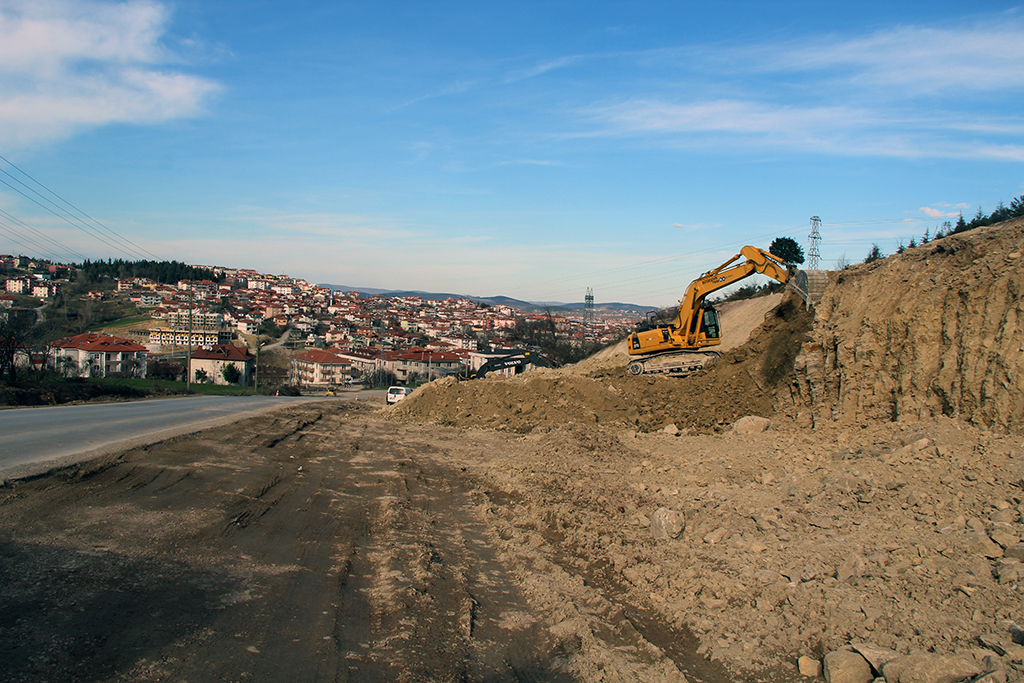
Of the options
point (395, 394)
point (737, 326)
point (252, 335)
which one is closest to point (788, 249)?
point (737, 326)

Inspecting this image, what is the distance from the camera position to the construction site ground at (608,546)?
4551mm

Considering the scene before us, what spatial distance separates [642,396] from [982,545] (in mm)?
13824

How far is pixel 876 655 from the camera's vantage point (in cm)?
454

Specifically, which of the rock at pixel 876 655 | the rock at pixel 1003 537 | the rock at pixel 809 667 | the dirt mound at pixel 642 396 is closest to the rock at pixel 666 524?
the rock at pixel 809 667

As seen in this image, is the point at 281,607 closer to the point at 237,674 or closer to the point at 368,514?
the point at 237,674

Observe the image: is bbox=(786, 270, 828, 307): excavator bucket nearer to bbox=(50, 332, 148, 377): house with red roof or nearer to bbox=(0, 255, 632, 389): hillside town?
bbox=(0, 255, 632, 389): hillside town

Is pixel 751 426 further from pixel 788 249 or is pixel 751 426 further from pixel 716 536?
pixel 788 249

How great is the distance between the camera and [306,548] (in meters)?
6.69

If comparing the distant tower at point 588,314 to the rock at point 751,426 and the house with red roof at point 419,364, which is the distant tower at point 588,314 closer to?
the house with red roof at point 419,364

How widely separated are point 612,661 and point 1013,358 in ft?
23.4

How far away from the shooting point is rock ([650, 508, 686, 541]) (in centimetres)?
745

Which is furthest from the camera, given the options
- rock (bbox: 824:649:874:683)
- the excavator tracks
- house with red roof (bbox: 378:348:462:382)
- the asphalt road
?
house with red roof (bbox: 378:348:462:382)

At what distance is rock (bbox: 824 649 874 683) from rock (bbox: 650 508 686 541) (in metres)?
2.85

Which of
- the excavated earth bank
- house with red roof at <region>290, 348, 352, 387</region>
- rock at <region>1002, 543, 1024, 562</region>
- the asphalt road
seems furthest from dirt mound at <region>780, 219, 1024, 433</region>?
house with red roof at <region>290, 348, 352, 387</region>
